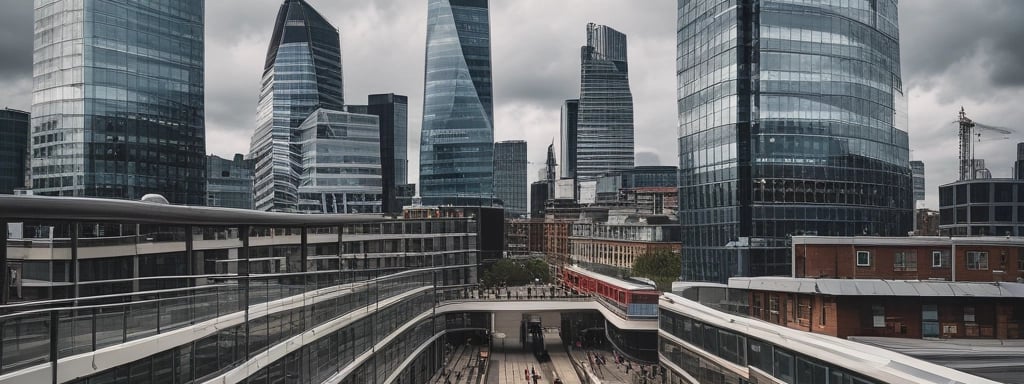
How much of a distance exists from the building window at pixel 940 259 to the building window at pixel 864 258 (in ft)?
9.93

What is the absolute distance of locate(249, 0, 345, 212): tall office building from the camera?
7037 inches

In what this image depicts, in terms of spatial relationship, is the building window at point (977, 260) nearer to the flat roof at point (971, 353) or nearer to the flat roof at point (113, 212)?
the flat roof at point (971, 353)

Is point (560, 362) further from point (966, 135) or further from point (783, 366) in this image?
point (966, 135)

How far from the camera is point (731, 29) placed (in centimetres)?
Result: 6644

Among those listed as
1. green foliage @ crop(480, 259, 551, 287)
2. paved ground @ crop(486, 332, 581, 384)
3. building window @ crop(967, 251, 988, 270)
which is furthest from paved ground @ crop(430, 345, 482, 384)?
building window @ crop(967, 251, 988, 270)

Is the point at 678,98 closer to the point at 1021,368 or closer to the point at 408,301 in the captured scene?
the point at 408,301

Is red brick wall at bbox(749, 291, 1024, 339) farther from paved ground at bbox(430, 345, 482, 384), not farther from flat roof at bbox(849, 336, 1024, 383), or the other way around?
paved ground at bbox(430, 345, 482, 384)

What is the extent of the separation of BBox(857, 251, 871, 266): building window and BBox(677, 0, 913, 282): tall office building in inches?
1257

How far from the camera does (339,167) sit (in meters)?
158

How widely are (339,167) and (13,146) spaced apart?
61.0 m

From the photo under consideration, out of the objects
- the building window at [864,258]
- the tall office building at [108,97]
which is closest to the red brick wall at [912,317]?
the building window at [864,258]

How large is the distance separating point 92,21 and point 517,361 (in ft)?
252

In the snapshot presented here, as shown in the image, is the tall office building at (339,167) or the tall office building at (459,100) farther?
the tall office building at (459,100)

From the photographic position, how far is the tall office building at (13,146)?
124m
